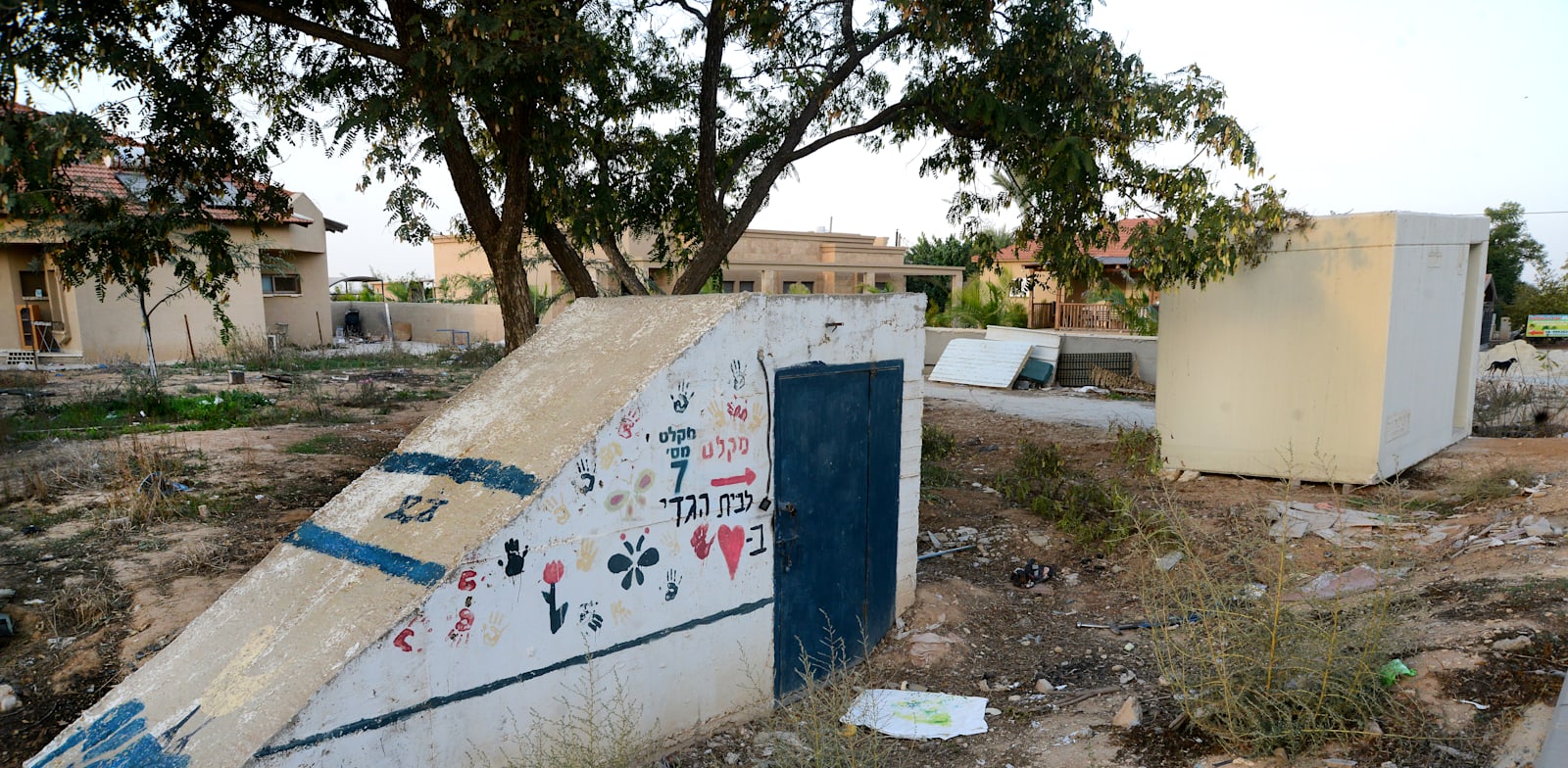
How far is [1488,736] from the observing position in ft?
10.4

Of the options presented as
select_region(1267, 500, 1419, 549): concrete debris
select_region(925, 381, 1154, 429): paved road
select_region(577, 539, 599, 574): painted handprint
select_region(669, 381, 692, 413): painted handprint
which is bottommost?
select_region(925, 381, 1154, 429): paved road

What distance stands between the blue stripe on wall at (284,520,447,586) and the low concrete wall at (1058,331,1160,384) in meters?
14.6

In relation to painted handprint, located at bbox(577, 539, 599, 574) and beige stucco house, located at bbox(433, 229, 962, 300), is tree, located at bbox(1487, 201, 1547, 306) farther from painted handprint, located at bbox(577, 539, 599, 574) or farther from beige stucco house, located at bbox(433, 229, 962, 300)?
painted handprint, located at bbox(577, 539, 599, 574)

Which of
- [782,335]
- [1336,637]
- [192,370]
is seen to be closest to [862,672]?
[782,335]

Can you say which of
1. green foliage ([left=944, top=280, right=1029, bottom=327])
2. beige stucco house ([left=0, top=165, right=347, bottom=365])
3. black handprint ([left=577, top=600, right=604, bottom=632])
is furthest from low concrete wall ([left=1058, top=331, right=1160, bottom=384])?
beige stucco house ([left=0, top=165, right=347, bottom=365])

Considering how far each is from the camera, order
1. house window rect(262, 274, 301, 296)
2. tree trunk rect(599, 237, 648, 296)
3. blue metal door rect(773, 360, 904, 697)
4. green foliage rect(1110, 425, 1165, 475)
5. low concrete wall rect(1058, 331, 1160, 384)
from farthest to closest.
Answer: house window rect(262, 274, 301, 296), low concrete wall rect(1058, 331, 1160, 384), tree trunk rect(599, 237, 648, 296), green foliage rect(1110, 425, 1165, 475), blue metal door rect(773, 360, 904, 697)

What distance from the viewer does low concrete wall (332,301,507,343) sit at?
2485cm

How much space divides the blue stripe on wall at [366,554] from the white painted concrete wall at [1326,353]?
22.3 ft

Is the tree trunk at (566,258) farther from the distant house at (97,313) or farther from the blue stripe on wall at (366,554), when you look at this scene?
the distant house at (97,313)

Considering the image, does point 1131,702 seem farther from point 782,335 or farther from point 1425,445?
point 1425,445

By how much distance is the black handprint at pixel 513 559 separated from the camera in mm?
3266

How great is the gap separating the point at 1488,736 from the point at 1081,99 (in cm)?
543

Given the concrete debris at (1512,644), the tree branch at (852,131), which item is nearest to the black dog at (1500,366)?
the tree branch at (852,131)

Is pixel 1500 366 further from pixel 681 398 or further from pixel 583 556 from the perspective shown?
pixel 583 556
